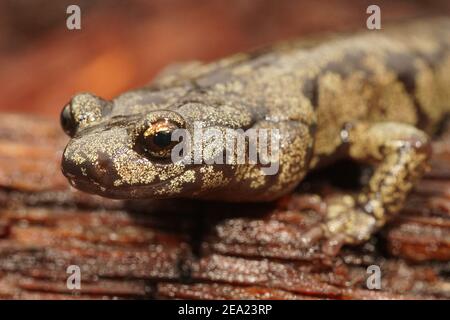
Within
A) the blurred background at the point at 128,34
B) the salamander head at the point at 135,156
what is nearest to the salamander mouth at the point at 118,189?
the salamander head at the point at 135,156

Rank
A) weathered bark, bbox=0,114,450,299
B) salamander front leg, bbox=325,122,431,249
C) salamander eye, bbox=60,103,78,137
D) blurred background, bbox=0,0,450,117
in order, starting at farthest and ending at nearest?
blurred background, bbox=0,0,450,117, salamander front leg, bbox=325,122,431,249, weathered bark, bbox=0,114,450,299, salamander eye, bbox=60,103,78,137

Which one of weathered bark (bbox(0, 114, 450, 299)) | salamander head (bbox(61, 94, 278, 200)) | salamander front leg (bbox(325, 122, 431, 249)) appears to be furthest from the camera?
salamander front leg (bbox(325, 122, 431, 249))

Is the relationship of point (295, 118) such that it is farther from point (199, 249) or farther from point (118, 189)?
point (118, 189)

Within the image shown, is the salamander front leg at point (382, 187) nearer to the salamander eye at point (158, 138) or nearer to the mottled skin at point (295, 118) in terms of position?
the mottled skin at point (295, 118)

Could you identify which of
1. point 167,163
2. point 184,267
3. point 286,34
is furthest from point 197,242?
point 286,34

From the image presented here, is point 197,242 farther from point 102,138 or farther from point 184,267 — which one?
point 102,138

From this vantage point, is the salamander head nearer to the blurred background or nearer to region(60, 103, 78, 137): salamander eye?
region(60, 103, 78, 137): salamander eye

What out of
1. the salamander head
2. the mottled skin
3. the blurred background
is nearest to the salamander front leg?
the mottled skin
